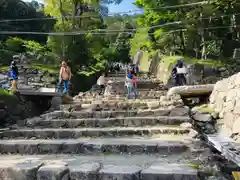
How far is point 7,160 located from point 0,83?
10.3m

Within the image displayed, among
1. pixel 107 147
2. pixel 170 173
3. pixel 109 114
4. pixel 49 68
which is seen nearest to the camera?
pixel 170 173

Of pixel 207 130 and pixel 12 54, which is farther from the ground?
pixel 12 54

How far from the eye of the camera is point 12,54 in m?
19.0

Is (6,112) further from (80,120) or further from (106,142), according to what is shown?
(106,142)

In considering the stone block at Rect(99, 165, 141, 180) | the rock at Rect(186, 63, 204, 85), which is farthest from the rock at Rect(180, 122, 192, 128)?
the rock at Rect(186, 63, 204, 85)

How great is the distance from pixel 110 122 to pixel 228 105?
3217 mm

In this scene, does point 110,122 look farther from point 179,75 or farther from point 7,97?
point 179,75

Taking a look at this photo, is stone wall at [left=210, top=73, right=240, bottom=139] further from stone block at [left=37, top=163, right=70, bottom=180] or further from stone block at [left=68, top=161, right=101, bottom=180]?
stone block at [left=37, top=163, right=70, bottom=180]

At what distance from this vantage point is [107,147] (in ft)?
18.0

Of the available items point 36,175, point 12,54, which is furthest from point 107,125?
point 12,54

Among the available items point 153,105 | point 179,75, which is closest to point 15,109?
point 153,105

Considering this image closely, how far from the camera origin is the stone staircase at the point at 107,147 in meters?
4.25

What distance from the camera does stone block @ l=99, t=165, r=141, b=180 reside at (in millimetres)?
4035

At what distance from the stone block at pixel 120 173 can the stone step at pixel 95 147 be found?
1110 millimetres
